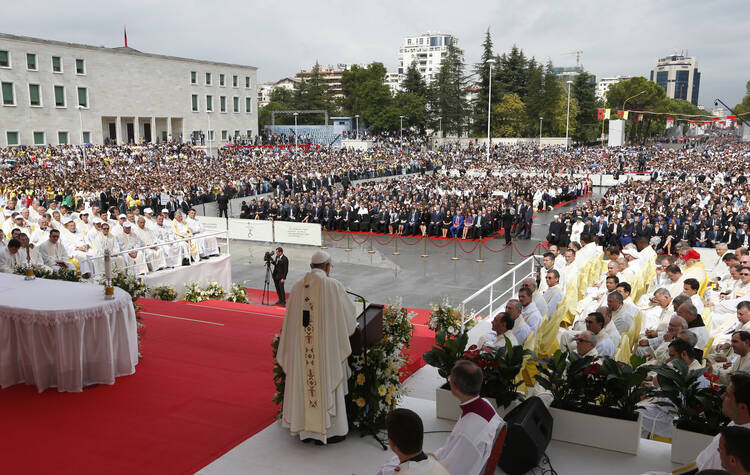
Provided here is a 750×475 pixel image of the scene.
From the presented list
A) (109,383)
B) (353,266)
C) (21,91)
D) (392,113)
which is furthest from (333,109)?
(109,383)

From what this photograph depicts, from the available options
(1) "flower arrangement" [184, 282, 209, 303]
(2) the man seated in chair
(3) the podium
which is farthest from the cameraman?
(2) the man seated in chair

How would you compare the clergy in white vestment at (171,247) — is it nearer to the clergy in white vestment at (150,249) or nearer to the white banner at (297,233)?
the clergy in white vestment at (150,249)

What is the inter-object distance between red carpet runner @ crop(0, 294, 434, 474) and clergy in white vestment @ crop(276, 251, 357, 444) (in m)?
0.78

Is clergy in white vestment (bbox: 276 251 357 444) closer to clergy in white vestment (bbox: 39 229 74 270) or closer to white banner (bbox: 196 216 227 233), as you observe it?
clergy in white vestment (bbox: 39 229 74 270)

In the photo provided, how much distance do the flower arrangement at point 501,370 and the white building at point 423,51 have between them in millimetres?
163640

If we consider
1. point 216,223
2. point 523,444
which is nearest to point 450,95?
point 216,223

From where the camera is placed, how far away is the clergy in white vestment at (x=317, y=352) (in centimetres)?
468

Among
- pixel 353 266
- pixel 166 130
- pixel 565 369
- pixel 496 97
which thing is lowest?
pixel 353 266

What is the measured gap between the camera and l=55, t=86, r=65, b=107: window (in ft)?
160

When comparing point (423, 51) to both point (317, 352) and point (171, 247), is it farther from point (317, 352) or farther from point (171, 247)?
point (317, 352)

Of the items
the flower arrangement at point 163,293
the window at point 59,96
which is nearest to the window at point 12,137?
the window at point 59,96

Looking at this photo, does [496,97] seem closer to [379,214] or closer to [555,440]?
[379,214]

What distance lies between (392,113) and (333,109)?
75.1 feet

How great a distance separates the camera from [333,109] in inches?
3792
